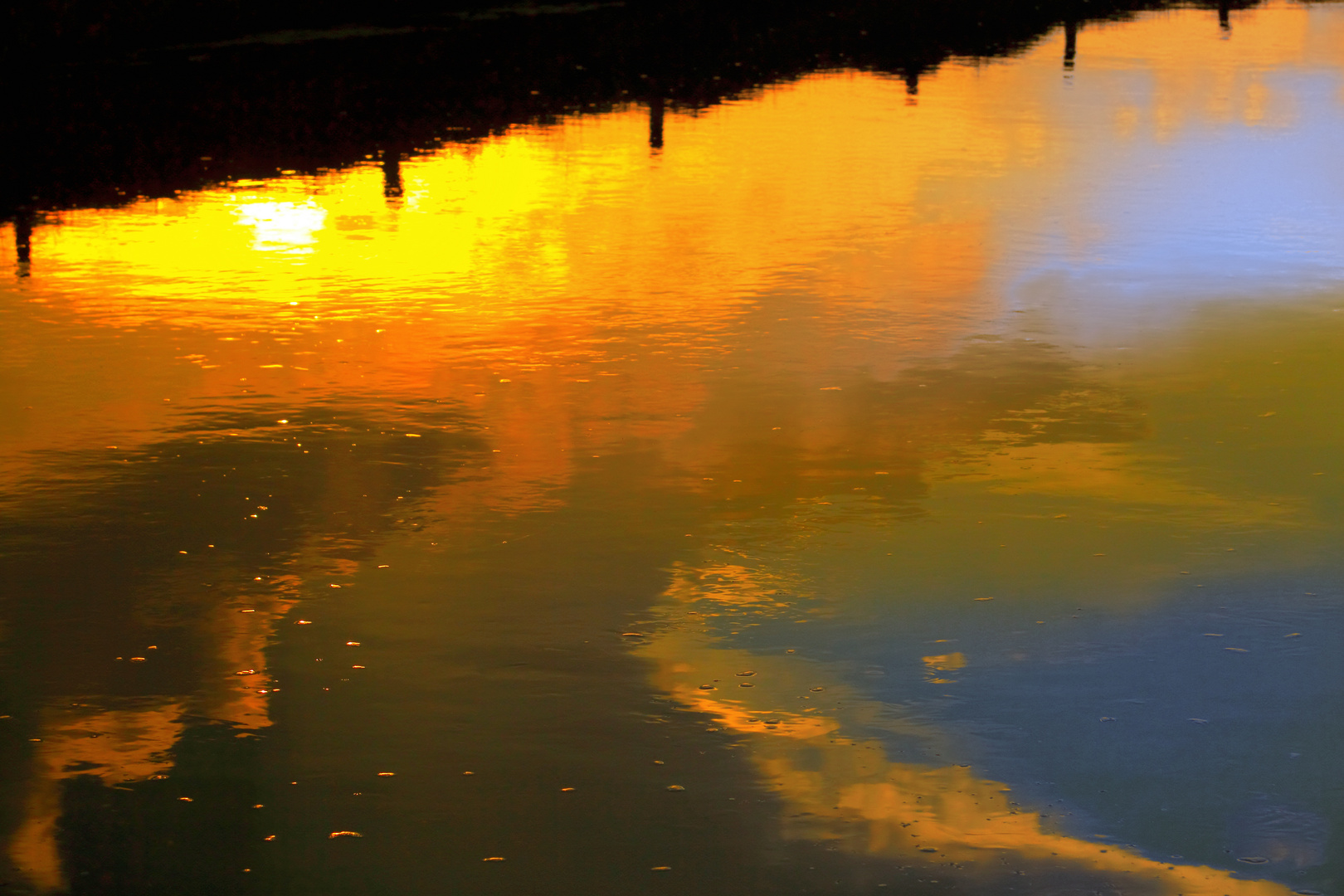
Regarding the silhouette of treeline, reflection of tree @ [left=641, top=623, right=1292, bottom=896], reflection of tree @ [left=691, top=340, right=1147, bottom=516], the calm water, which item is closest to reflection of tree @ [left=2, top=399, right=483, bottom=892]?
the calm water

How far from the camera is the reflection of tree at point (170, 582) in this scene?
3943 mm

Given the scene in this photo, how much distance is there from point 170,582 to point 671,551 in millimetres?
1409

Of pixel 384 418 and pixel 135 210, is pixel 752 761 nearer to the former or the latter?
pixel 384 418

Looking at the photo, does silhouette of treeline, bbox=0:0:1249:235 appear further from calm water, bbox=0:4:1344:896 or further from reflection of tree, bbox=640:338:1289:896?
reflection of tree, bbox=640:338:1289:896

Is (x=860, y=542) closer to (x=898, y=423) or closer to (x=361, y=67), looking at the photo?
(x=898, y=423)

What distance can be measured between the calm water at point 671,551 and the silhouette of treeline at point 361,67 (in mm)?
2102

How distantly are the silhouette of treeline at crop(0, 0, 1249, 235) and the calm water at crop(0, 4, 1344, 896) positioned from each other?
2.10 meters

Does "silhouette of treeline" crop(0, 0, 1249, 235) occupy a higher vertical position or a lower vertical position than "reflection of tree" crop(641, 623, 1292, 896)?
higher

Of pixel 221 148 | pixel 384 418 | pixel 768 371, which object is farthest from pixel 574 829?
pixel 221 148

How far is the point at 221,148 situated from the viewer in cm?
1290

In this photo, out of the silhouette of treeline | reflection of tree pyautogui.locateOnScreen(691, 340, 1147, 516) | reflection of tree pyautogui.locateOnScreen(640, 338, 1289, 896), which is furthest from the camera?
the silhouette of treeline

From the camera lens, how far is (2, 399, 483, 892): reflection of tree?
12.9 feet

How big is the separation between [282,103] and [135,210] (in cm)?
448

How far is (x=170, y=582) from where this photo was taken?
5164mm
